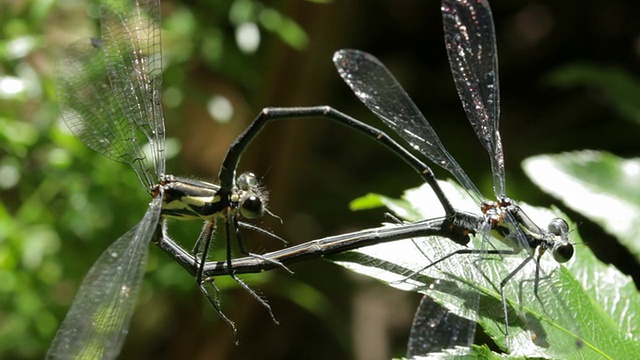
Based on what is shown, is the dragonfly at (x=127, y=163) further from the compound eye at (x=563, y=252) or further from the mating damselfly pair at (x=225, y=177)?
the compound eye at (x=563, y=252)

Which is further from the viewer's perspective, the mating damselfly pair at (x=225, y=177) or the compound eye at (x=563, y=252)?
the compound eye at (x=563, y=252)

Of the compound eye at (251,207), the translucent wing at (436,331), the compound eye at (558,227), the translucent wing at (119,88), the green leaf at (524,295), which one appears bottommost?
the translucent wing at (436,331)

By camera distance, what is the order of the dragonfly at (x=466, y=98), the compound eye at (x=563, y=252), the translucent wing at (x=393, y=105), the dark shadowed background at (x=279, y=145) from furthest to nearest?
1. the dark shadowed background at (x=279, y=145)
2. the translucent wing at (x=393, y=105)
3. the dragonfly at (x=466, y=98)
4. the compound eye at (x=563, y=252)

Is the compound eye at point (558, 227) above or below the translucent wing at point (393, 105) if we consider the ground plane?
below

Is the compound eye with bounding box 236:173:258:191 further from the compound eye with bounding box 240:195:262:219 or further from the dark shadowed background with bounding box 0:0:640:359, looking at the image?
the dark shadowed background with bounding box 0:0:640:359

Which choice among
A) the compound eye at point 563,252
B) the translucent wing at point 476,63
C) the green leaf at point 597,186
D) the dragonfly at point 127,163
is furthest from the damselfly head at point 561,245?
the dragonfly at point 127,163

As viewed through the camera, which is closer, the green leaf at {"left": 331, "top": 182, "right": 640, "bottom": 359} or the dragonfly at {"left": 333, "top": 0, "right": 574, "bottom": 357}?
the green leaf at {"left": 331, "top": 182, "right": 640, "bottom": 359}

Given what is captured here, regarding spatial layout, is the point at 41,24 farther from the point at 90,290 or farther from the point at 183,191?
the point at 90,290

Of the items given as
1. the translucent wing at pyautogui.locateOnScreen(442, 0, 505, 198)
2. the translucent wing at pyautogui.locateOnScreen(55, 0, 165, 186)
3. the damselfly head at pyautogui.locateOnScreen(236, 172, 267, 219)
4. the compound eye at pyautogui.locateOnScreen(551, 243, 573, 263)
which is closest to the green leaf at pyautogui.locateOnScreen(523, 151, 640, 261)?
the translucent wing at pyautogui.locateOnScreen(442, 0, 505, 198)

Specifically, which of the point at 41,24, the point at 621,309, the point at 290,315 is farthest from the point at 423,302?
the point at 290,315
